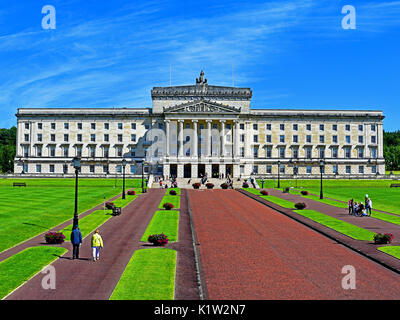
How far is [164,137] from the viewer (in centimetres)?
11056

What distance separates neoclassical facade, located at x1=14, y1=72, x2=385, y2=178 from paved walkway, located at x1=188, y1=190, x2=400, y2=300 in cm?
8052

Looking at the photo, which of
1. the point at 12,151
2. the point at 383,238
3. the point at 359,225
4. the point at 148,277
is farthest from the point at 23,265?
the point at 12,151

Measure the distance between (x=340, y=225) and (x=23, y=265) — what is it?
26.1m

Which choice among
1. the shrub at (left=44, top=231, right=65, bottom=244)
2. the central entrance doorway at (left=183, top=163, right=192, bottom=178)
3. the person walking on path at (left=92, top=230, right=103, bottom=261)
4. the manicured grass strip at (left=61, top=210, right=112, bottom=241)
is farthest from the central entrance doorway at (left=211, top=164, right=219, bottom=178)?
the person walking on path at (left=92, top=230, right=103, bottom=261)

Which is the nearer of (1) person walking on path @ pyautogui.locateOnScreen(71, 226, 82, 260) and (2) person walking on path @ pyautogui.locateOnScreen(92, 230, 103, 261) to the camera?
(2) person walking on path @ pyautogui.locateOnScreen(92, 230, 103, 261)

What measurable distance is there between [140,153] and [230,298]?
10035cm

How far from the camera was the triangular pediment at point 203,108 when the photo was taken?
10525 centimetres

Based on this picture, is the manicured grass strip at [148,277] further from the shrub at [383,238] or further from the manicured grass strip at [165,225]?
the shrub at [383,238]

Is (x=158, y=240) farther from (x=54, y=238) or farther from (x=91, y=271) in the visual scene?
(x=54, y=238)

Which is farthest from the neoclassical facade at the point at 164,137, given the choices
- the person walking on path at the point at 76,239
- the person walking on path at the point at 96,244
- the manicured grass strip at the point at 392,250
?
the person walking on path at the point at 96,244

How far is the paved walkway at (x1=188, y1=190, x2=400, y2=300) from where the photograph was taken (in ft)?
54.1

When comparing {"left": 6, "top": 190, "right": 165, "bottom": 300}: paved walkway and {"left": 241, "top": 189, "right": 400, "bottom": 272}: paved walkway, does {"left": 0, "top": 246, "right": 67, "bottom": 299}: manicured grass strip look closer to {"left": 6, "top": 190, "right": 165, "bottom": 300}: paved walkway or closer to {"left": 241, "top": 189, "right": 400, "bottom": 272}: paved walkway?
{"left": 6, "top": 190, "right": 165, "bottom": 300}: paved walkway

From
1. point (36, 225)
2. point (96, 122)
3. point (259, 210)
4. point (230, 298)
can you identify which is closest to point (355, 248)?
point (230, 298)
